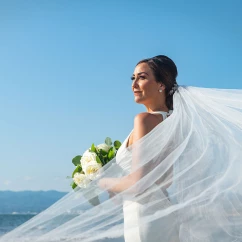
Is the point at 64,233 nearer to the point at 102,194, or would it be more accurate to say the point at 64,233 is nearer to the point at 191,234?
the point at 102,194

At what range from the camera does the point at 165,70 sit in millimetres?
3318

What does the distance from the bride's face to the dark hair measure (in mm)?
36

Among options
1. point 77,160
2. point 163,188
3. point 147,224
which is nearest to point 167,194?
point 163,188

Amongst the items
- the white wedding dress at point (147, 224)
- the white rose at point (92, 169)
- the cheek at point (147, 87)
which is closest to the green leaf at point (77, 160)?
the white rose at point (92, 169)

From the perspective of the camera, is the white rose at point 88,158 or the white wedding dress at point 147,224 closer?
the white wedding dress at point 147,224

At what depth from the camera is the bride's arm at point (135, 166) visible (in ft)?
9.00

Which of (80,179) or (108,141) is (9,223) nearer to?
(108,141)

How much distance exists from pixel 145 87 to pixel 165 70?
0.20 meters

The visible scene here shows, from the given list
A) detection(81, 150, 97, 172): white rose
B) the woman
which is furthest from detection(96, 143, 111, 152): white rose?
the woman

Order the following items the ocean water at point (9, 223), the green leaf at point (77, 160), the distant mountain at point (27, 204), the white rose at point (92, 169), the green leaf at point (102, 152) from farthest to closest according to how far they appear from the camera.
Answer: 1. the distant mountain at point (27, 204)
2. the ocean water at point (9, 223)
3. the green leaf at point (77, 160)
4. the green leaf at point (102, 152)
5. the white rose at point (92, 169)

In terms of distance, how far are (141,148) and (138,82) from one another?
0.62m

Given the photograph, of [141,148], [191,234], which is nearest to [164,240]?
[191,234]

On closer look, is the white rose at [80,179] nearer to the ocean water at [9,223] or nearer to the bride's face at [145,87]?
the bride's face at [145,87]

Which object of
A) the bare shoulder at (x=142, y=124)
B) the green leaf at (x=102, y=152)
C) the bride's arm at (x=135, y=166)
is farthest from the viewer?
the green leaf at (x=102, y=152)
